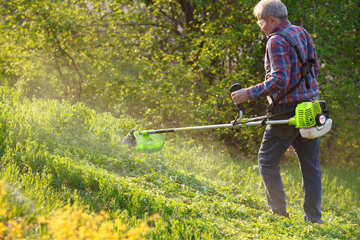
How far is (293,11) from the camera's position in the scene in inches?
264

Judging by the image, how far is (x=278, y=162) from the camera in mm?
3875

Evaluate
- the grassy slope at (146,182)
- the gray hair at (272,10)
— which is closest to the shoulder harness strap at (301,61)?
the gray hair at (272,10)

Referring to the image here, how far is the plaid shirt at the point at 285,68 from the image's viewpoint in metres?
3.51

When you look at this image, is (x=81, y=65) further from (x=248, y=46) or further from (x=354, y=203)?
(x=354, y=203)

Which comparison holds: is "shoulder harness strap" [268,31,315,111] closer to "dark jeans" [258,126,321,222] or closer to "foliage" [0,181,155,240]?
"dark jeans" [258,126,321,222]

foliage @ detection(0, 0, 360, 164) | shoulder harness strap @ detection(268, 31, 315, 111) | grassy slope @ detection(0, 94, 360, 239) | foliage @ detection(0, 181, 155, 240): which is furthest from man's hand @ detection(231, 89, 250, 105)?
foliage @ detection(0, 0, 360, 164)

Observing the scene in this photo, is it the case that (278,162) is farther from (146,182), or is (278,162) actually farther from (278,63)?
(146,182)

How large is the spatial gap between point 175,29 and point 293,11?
2.61 m

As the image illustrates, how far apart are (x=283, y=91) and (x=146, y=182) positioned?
1.74 m

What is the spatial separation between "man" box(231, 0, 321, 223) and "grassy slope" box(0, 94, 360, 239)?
1.11ft

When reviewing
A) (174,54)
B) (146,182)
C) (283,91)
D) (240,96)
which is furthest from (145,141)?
(174,54)

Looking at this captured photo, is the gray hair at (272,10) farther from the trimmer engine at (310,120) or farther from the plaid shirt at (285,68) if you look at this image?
the trimmer engine at (310,120)

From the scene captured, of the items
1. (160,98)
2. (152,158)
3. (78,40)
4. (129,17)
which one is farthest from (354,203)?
(78,40)

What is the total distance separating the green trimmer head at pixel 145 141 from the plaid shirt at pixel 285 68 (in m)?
1.81
